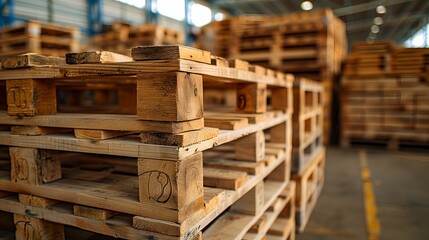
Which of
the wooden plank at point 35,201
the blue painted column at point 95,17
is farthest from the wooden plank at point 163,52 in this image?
the blue painted column at point 95,17

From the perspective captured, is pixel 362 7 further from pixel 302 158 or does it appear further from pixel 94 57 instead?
pixel 94 57

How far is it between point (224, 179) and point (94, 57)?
3.01 feet

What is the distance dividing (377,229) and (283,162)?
4.63 feet

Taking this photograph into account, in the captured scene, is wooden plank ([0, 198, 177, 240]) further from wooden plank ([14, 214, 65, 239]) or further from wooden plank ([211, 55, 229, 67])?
wooden plank ([211, 55, 229, 67])

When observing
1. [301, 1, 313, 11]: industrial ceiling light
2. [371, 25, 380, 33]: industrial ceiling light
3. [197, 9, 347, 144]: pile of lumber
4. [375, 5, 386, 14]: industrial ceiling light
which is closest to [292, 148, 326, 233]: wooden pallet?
[197, 9, 347, 144]: pile of lumber

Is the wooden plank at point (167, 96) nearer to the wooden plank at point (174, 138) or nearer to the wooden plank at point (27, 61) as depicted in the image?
the wooden plank at point (174, 138)

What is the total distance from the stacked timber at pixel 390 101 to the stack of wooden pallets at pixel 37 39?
614cm

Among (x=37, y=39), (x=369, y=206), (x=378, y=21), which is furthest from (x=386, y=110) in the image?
(x=378, y=21)

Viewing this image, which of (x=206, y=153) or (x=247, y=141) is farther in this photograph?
(x=206, y=153)

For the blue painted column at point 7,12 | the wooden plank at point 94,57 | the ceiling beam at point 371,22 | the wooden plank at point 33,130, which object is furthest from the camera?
the ceiling beam at point 371,22

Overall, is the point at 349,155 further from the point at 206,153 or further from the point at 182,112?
the point at 182,112

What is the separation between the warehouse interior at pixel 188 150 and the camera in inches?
53.3

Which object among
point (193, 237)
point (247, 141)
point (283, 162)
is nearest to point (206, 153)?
point (247, 141)

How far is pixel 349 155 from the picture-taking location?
22.9 feet
